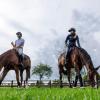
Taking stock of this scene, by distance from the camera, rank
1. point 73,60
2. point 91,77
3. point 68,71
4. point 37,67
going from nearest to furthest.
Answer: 1. point 91,77
2. point 73,60
3. point 68,71
4. point 37,67

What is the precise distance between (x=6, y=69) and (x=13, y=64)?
559mm

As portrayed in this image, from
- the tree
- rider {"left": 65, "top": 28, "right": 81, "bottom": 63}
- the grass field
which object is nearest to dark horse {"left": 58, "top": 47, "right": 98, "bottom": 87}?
rider {"left": 65, "top": 28, "right": 81, "bottom": 63}

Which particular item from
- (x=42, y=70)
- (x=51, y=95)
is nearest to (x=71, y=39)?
(x=51, y=95)

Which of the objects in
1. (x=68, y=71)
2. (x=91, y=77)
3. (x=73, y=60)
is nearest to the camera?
(x=91, y=77)

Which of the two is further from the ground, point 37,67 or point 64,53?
point 37,67

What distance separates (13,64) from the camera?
21.7 m

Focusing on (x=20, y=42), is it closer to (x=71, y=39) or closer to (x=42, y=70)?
(x=71, y=39)

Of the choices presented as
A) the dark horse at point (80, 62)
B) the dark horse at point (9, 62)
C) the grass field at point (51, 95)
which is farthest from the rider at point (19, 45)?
the grass field at point (51, 95)

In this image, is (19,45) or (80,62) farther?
(19,45)

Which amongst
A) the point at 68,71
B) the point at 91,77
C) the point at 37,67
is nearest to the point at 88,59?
the point at 91,77

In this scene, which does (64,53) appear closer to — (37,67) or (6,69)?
(6,69)

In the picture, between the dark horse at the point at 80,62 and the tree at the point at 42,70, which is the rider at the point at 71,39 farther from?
the tree at the point at 42,70

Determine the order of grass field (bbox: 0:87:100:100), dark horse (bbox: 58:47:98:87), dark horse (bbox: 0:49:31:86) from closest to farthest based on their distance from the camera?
1. grass field (bbox: 0:87:100:100)
2. dark horse (bbox: 58:47:98:87)
3. dark horse (bbox: 0:49:31:86)

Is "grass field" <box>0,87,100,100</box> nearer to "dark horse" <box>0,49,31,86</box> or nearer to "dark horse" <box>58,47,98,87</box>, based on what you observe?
"dark horse" <box>58,47,98,87</box>
